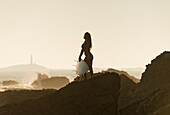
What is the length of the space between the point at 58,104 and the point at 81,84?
1.46 m

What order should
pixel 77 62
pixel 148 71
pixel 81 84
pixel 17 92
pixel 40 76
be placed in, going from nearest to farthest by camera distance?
pixel 81 84
pixel 77 62
pixel 17 92
pixel 148 71
pixel 40 76

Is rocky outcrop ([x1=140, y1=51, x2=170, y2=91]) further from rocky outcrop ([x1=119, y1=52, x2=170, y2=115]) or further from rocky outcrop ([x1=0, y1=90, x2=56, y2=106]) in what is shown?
rocky outcrop ([x1=0, y1=90, x2=56, y2=106])

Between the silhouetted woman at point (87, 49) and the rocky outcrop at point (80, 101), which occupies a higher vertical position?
the silhouetted woman at point (87, 49)

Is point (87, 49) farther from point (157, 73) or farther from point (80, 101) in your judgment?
point (157, 73)

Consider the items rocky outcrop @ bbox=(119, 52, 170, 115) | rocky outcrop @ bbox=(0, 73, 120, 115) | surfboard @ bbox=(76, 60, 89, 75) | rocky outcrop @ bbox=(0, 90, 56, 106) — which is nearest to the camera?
rocky outcrop @ bbox=(0, 73, 120, 115)

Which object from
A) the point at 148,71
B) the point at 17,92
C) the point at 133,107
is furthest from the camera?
the point at 148,71

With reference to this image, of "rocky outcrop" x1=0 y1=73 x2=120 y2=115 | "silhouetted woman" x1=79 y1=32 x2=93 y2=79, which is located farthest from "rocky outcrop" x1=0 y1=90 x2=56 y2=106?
"rocky outcrop" x1=0 y1=73 x2=120 y2=115

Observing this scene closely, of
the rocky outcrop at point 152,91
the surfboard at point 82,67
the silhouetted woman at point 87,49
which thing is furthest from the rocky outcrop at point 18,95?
the silhouetted woman at point 87,49

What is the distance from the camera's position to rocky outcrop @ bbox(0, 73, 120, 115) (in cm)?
1138

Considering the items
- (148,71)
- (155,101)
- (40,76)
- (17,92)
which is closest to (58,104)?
A: (155,101)

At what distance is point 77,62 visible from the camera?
1366 cm

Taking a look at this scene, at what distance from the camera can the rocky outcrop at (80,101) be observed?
1138 centimetres

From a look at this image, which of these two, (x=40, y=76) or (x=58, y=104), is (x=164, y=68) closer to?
(x=58, y=104)

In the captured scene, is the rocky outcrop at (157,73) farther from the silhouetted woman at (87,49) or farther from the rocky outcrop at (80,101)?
the silhouetted woman at (87,49)
